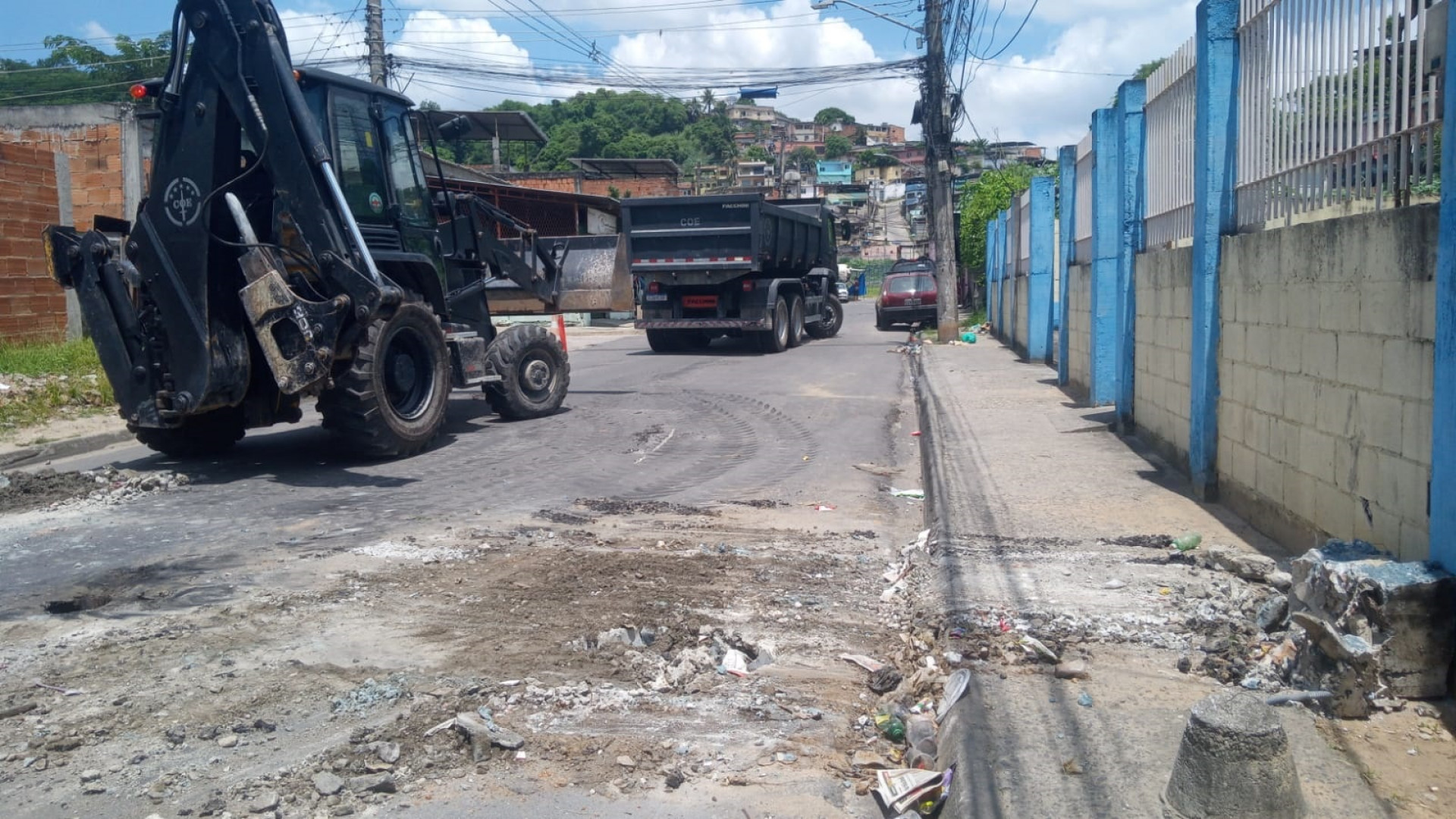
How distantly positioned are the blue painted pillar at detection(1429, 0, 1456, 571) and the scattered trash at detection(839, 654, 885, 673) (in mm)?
2124

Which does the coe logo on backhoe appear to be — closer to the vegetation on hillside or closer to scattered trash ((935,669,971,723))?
scattered trash ((935,669,971,723))

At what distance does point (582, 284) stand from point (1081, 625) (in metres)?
9.42

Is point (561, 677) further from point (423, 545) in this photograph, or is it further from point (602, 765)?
point (423, 545)

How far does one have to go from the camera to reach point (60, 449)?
1027 cm

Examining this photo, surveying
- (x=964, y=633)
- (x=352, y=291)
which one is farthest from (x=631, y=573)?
(x=352, y=291)

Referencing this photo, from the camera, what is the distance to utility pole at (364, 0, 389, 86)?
2303 cm

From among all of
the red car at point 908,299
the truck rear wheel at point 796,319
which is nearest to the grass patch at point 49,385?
the truck rear wheel at point 796,319

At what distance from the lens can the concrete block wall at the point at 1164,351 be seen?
26.5 ft

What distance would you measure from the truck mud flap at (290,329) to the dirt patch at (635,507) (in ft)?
7.39

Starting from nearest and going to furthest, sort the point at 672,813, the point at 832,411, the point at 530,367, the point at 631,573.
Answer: the point at 672,813, the point at 631,573, the point at 530,367, the point at 832,411

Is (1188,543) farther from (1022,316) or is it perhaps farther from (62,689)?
(1022,316)

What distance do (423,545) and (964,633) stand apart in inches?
130

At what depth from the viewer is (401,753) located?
12.1ft

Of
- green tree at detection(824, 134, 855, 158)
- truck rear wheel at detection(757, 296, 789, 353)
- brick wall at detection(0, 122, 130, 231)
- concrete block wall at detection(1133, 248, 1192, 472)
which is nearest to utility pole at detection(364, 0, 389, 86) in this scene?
brick wall at detection(0, 122, 130, 231)
